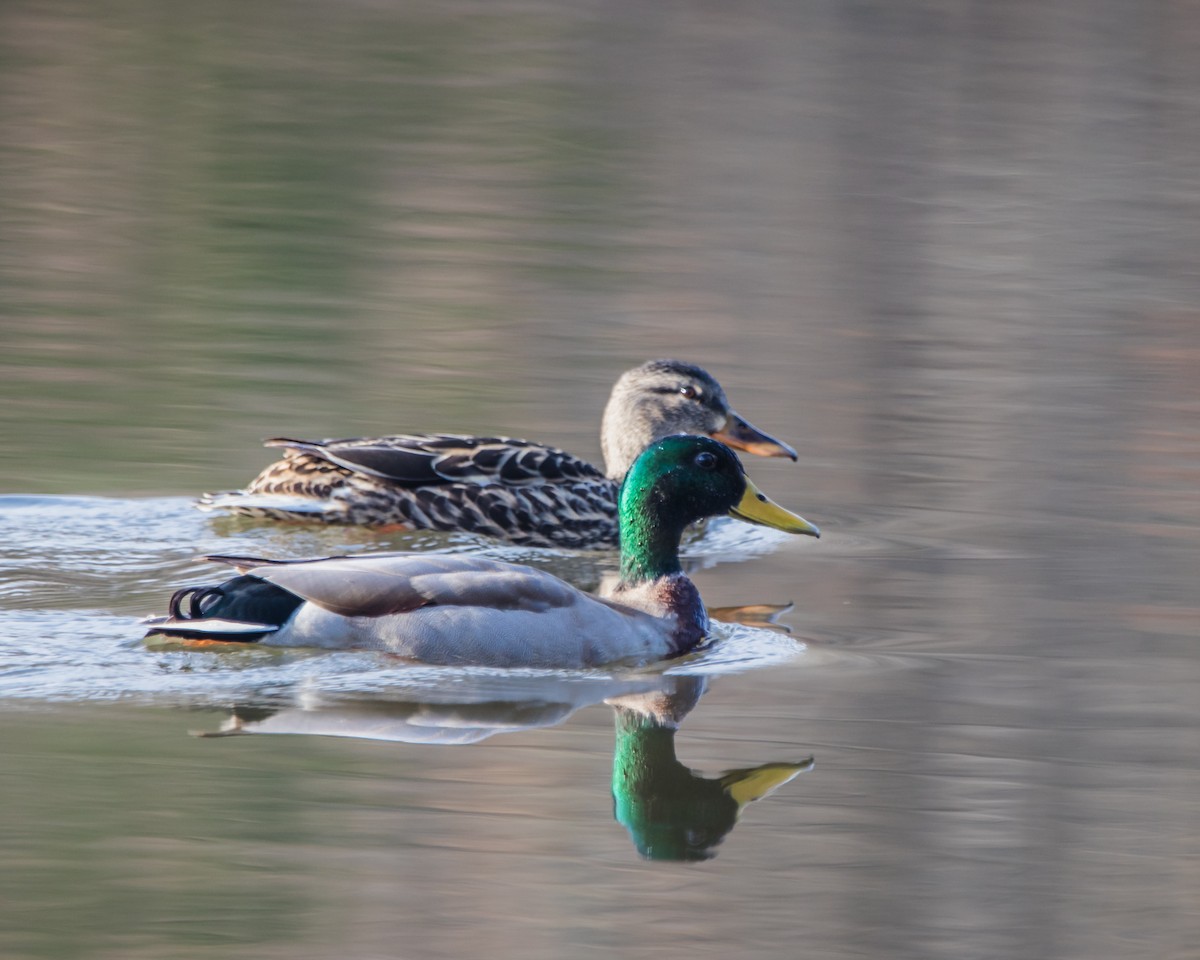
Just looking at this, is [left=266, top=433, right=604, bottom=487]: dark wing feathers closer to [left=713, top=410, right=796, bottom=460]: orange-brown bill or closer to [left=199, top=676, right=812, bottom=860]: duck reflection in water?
[left=713, top=410, right=796, bottom=460]: orange-brown bill

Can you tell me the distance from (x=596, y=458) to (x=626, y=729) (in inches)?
183

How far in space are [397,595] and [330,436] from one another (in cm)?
370

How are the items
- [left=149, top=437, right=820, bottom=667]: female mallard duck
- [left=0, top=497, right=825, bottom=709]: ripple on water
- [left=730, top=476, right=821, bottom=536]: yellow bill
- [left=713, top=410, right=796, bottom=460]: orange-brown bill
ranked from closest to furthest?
[left=0, top=497, right=825, bottom=709]: ripple on water
[left=149, top=437, right=820, bottom=667]: female mallard duck
[left=730, top=476, right=821, bottom=536]: yellow bill
[left=713, top=410, right=796, bottom=460]: orange-brown bill

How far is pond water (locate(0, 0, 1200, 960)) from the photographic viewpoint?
595 cm

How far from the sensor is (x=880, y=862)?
614 cm

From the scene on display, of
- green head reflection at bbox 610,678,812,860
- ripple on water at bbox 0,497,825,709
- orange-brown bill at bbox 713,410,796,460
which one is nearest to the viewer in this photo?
green head reflection at bbox 610,678,812,860

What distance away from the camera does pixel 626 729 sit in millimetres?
7250

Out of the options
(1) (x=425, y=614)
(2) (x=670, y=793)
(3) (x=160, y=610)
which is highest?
(1) (x=425, y=614)

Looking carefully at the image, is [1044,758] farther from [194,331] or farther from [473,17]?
[473,17]

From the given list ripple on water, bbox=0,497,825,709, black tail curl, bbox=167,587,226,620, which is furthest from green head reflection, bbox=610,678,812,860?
black tail curl, bbox=167,587,226,620

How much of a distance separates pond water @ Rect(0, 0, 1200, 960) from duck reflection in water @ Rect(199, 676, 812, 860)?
0.07 feet

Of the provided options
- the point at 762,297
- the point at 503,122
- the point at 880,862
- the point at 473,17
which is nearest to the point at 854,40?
the point at 473,17

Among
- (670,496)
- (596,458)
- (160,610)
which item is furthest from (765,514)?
(596,458)

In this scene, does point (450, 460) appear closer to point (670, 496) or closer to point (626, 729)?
point (670, 496)
